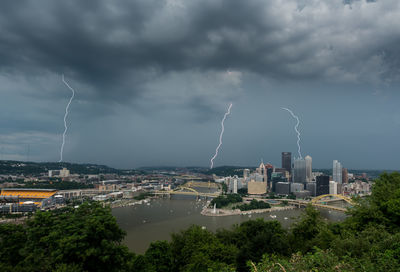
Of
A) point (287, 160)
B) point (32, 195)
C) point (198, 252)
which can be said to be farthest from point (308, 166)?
point (198, 252)

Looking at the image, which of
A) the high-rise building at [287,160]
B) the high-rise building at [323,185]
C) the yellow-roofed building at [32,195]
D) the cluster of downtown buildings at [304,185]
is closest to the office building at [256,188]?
the cluster of downtown buildings at [304,185]

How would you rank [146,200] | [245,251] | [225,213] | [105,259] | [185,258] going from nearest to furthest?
[105,259]
[245,251]
[185,258]
[225,213]
[146,200]

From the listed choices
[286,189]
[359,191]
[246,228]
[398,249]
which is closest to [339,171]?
[359,191]

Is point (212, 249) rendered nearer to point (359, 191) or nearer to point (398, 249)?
point (398, 249)

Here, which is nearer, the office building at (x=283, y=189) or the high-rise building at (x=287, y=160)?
the office building at (x=283, y=189)

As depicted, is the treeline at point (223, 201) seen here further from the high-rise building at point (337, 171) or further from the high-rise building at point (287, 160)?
the high-rise building at point (287, 160)

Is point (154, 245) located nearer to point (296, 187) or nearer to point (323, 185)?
point (323, 185)

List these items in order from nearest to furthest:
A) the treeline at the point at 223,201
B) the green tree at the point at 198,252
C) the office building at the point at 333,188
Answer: the green tree at the point at 198,252 < the treeline at the point at 223,201 < the office building at the point at 333,188
